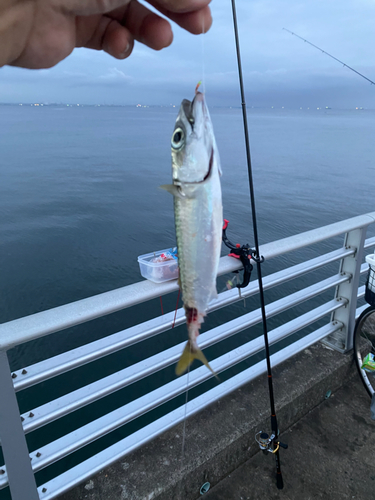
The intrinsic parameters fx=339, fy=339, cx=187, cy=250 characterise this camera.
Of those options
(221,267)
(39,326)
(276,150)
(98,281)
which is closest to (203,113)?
(39,326)

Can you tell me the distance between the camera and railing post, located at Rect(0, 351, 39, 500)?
59.2 inches

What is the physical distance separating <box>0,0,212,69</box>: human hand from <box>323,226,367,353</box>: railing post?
236 cm

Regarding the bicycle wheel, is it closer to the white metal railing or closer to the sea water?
the white metal railing

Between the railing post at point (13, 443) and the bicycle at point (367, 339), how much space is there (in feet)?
8.55

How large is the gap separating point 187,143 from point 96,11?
1.60 feet

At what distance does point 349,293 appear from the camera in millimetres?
3131

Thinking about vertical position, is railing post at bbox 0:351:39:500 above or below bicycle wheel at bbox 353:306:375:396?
above

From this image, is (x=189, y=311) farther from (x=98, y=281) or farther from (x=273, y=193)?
(x=273, y=193)

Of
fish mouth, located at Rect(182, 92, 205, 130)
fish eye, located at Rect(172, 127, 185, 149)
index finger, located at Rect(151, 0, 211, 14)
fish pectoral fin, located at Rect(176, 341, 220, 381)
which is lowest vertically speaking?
fish pectoral fin, located at Rect(176, 341, 220, 381)

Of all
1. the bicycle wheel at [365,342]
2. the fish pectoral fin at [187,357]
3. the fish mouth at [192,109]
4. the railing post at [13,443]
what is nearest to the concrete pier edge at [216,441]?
the bicycle wheel at [365,342]

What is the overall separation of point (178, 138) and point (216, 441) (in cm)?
227

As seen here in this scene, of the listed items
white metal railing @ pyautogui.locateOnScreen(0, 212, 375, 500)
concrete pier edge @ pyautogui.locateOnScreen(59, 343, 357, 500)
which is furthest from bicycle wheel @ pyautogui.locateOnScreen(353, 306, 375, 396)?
white metal railing @ pyautogui.locateOnScreen(0, 212, 375, 500)

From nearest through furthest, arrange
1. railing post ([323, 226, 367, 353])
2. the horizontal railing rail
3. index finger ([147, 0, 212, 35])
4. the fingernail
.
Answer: index finger ([147, 0, 212, 35]) < the fingernail < the horizontal railing rail < railing post ([323, 226, 367, 353])

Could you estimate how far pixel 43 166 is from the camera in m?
18.9
